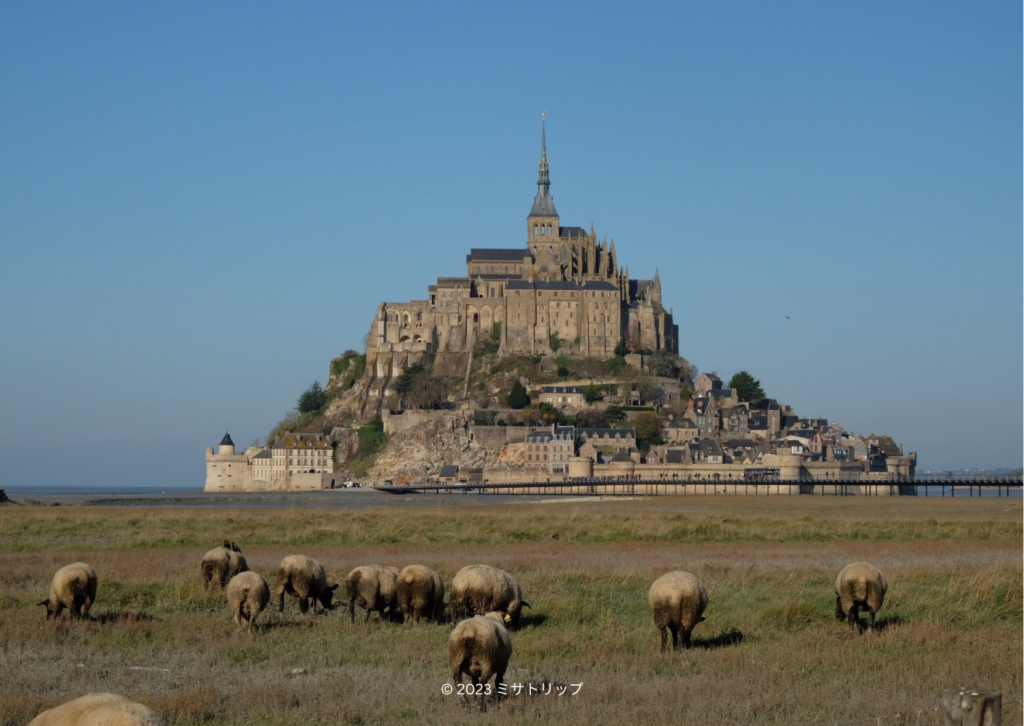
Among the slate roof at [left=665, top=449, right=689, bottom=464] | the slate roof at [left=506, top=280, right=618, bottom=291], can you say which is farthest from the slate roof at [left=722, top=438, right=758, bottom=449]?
the slate roof at [left=506, top=280, right=618, bottom=291]

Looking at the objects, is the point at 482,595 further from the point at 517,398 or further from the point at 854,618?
the point at 517,398

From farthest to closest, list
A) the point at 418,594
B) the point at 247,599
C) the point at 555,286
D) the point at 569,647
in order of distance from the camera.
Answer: the point at 555,286 < the point at 418,594 < the point at 247,599 < the point at 569,647

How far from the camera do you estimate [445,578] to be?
74.8 feet

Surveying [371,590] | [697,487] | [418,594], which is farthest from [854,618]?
[697,487]

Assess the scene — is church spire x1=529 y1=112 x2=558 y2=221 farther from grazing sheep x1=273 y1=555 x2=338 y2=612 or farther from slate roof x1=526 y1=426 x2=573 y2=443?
grazing sheep x1=273 y1=555 x2=338 y2=612

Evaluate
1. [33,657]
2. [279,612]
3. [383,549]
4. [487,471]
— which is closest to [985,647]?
[279,612]

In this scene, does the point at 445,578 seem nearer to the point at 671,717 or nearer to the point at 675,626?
the point at 675,626

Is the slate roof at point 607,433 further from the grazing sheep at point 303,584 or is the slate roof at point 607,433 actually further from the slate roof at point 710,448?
the grazing sheep at point 303,584

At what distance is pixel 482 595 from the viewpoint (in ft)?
54.4

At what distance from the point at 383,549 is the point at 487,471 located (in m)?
90.3

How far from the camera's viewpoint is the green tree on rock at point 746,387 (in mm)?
141250

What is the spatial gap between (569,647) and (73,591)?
6923 mm

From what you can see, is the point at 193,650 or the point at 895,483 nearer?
the point at 193,650

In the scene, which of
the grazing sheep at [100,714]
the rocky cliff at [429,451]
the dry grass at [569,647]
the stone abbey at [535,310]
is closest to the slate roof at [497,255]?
the stone abbey at [535,310]
